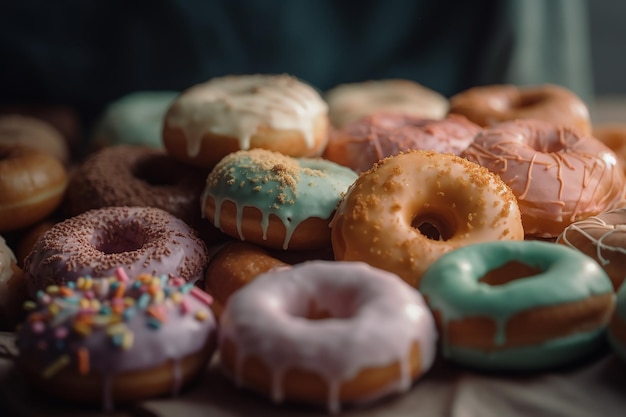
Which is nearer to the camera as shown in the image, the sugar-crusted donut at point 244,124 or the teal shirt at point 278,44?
the sugar-crusted donut at point 244,124

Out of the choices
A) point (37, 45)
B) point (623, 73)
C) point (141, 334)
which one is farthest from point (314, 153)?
point (623, 73)

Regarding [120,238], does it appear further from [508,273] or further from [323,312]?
[508,273]

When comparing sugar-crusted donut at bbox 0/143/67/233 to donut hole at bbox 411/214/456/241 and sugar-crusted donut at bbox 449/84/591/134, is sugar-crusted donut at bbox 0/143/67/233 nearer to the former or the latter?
donut hole at bbox 411/214/456/241

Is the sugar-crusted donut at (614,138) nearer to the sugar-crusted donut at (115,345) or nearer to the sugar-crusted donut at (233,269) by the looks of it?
the sugar-crusted donut at (233,269)

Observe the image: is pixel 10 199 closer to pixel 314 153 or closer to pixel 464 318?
pixel 314 153

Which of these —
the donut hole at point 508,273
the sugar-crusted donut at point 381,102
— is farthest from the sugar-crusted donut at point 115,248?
the sugar-crusted donut at point 381,102

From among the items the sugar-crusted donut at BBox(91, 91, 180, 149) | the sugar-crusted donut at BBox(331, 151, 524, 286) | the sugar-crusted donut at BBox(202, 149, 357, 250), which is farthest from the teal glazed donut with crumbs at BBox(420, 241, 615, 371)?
the sugar-crusted donut at BBox(91, 91, 180, 149)
